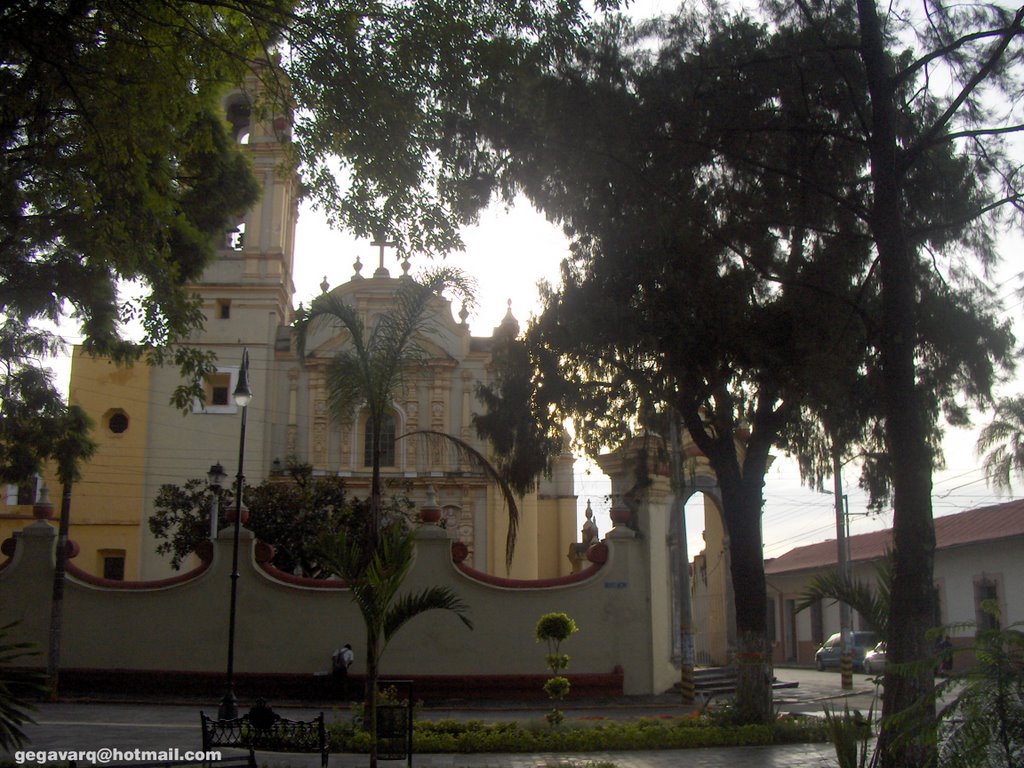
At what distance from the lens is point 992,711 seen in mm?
5902

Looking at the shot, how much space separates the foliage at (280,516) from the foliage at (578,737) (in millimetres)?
11466

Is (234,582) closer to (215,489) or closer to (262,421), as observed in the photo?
(215,489)

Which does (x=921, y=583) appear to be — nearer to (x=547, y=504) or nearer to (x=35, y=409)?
(x=35, y=409)

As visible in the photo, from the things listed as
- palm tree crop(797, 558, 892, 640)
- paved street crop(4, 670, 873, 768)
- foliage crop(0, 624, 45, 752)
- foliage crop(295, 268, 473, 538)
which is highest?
foliage crop(295, 268, 473, 538)

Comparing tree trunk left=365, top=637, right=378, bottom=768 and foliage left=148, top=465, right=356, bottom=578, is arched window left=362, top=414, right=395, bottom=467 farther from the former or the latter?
tree trunk left=365, top=637, right=378, bottom=768

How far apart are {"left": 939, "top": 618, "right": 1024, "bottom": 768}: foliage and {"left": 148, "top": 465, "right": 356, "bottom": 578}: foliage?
19.0 m

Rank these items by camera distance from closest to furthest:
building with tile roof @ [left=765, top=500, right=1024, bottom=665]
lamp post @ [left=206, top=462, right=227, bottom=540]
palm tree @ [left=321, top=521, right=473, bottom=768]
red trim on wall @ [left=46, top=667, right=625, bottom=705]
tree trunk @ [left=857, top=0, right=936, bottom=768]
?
tree trunk @ [left=857, top=0, right=936, bottom=768] < palm tree @ [left=321, top=521, right=473, bottom=768] < red trim on wall @ [left=46, top=667, right=625, bottom=705] < lamp post @ [left=206, top=462, right=227, bottom=540] < building with tile roof @ [left=765, top=500, right=1024, bottom=665]

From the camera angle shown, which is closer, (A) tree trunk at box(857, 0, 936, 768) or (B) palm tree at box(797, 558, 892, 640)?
(A) tree trunk at box(857, 0, 936, 768)

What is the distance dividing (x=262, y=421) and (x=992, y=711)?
30.3 meters

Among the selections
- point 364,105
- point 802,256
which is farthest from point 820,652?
point 364,105

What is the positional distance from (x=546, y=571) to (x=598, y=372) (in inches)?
919

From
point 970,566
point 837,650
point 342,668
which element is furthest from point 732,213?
point 837,650

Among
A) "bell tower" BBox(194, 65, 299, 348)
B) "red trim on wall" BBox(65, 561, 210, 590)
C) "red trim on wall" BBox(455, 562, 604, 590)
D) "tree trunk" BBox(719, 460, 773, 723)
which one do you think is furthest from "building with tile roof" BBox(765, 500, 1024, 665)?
"bell tower" BBox(194, 65, 299, 348)

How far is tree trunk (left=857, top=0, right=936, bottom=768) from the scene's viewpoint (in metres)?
8.27
